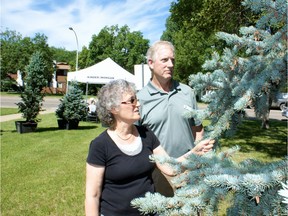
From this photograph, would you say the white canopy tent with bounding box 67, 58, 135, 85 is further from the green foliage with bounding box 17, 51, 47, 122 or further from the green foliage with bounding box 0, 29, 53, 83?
the green foliage with bounding box 0, 29, 53, 83

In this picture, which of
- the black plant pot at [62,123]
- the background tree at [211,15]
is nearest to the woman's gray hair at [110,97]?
the background tree at [211,15]

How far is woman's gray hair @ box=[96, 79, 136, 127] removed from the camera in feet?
7.55

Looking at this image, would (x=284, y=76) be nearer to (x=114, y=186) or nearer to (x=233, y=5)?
(x=114, y=186)

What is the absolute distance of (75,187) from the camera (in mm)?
5895

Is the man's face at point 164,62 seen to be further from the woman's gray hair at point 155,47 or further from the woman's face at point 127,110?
the woman's face at point 127,110

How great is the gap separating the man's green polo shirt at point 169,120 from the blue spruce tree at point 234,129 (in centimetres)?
69

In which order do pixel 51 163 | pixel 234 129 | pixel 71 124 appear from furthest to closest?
pixel 71 124
pixel 51 163
pixel 234 129

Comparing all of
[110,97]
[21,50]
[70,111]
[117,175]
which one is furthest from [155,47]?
[21,50]

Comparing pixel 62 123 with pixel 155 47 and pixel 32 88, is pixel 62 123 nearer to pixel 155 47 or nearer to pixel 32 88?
pixel 32 88

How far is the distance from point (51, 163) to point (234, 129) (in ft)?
21.5

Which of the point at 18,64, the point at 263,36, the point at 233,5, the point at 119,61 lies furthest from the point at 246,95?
the point at 119,61

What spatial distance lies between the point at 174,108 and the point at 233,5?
8777 mm

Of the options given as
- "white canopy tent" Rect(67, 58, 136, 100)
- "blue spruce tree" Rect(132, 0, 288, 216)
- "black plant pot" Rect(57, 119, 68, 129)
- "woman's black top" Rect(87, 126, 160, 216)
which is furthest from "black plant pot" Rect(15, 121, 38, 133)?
"blue spruce tree" Rect(132, 0, 288, 216)

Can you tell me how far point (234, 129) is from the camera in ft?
6.75
